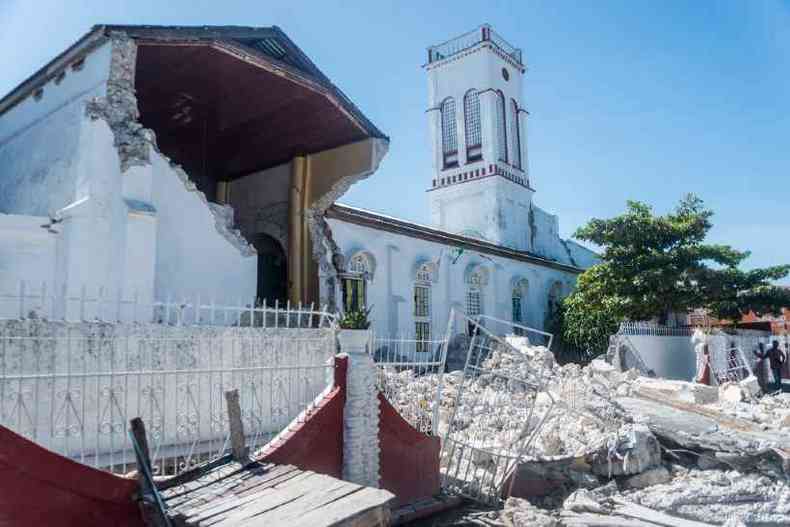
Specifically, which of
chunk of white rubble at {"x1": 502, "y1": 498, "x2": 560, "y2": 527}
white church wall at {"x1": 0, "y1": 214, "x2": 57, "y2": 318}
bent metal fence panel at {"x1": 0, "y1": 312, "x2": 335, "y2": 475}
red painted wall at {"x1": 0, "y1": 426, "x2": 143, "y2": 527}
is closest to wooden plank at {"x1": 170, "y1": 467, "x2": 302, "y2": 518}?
red painted wall at {"x1": 0, "y1": 426, "x2": 143, "y2": 527}

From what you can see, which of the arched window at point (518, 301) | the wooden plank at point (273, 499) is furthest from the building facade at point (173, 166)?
the arched window at point (518, 301)

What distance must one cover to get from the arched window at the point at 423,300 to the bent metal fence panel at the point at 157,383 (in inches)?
452

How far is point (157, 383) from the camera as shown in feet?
22.0

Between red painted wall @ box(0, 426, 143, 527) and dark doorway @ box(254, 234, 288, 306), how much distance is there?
944 cm

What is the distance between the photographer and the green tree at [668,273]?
59.6ft

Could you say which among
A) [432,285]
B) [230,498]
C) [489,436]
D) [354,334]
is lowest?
[489,436]

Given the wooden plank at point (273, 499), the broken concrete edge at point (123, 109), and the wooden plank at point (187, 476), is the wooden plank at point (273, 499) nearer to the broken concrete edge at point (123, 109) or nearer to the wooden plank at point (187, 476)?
the wooden plank at point (187, 476)

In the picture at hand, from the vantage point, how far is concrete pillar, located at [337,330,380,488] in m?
6.27

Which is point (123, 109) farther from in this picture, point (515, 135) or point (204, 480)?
point (515, 135)

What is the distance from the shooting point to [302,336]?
805 centimetres

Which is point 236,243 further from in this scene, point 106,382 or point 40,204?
point 106,382

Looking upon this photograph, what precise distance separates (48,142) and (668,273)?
53.3ft

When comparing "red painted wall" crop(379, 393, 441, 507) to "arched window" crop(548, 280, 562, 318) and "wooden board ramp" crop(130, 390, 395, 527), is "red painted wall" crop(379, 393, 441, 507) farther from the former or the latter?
"arched window" crop(548, 280, 562, 318)

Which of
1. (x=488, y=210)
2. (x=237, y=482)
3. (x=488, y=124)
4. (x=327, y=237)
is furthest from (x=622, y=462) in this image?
(x=488, y=124)
